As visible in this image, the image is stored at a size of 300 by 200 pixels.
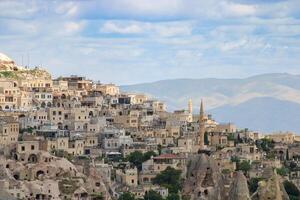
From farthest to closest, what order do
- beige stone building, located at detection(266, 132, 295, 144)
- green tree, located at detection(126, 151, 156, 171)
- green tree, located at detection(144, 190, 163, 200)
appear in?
beige stone building, located at detection(266, 132, 295, 144) < green tree, located at detection(126, 151, 156, 171) < green tree, located at detection(144, 190, 163, 200)

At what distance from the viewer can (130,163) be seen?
105 meters

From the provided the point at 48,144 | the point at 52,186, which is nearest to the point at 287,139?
the point at 48,144

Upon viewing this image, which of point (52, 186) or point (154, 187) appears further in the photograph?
point (154, 187)

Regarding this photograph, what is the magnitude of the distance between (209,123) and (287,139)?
26.9 feet

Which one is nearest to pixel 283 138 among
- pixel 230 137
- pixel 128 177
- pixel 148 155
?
pixel 230 137

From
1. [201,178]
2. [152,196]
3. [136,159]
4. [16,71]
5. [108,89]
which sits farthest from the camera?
[108,89]

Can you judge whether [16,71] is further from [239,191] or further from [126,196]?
[239,191]

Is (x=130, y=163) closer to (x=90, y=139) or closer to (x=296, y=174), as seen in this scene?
(x=90, y=139)

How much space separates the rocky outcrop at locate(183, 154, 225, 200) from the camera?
87.1 meters

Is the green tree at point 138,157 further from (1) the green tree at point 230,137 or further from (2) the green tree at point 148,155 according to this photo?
(1) the green tree at point 230,137

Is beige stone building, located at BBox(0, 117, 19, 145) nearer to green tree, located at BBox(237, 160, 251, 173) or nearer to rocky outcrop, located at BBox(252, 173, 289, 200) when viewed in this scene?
green tree, located at BBox(237, 160, 251, 173)

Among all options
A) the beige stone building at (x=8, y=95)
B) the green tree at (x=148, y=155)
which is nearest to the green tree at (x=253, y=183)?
the green tree at (x=148, y=155)

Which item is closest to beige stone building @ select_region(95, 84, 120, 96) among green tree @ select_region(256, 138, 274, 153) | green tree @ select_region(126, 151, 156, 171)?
green tree @ select_region(256, 138, 274, 153)

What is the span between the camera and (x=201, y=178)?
91.6m
